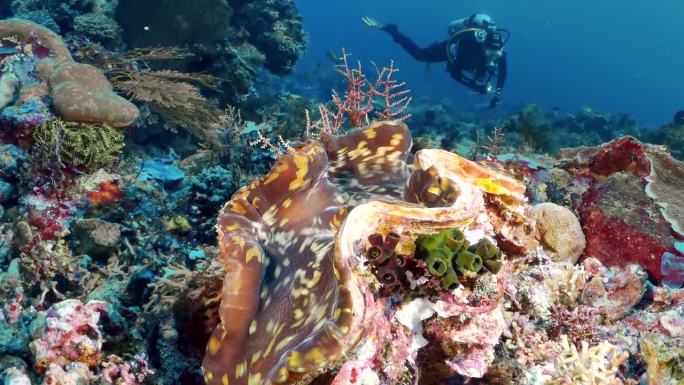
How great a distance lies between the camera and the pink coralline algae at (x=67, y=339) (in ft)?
7.43

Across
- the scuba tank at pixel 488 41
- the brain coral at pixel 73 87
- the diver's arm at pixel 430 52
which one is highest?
the brain coral at pixel 73 87

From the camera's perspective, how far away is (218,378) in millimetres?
A: 2016

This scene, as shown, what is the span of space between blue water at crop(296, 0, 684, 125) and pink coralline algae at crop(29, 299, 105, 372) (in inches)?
2725

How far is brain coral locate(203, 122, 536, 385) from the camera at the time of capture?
157 cm

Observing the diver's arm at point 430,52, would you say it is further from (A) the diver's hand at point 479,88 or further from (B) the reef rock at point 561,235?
(B) the reef rock at point 561,235

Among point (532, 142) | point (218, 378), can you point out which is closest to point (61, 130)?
point (218, 378)

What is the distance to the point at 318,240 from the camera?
86.9 inches

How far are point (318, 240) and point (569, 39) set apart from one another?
168 m

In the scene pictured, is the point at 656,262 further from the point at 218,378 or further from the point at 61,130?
the point at 61,130

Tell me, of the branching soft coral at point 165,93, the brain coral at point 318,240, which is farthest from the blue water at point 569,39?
the brain coral at point 318,240

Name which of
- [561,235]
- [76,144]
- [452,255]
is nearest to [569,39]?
[561,235]

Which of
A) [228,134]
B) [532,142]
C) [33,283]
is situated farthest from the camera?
[532,142]

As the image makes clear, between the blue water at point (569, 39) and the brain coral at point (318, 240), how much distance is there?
6845 cm

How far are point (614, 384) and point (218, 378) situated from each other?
1812 mm
